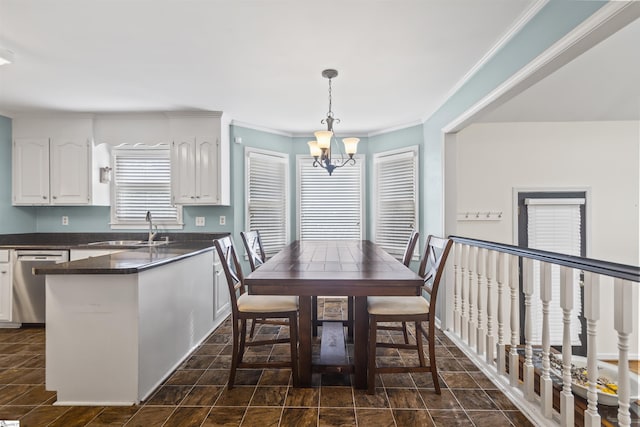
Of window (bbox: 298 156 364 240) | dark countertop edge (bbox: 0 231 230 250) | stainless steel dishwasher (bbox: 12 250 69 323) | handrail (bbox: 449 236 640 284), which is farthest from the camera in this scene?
window (bbox: 298 156 364 240)

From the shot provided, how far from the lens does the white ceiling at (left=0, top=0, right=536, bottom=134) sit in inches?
79.3

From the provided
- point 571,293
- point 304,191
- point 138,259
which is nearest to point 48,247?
point 138,259

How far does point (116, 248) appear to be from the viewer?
141 inches

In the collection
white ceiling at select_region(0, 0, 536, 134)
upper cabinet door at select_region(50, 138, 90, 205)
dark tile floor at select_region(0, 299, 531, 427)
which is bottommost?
dark tile floor at select_region(0, 299, 531, 427)

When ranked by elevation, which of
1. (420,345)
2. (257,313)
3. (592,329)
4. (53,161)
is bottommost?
(420,345)

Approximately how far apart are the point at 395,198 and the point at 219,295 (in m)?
2.64

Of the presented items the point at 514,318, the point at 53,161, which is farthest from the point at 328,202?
the point at 53,161

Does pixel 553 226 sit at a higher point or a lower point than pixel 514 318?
higher

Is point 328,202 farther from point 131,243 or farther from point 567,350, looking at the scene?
point 567,350

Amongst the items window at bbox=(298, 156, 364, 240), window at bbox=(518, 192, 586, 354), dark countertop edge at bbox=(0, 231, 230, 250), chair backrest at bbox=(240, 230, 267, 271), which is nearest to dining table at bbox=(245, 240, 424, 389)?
chair backrest at bbox=(240, 230, 267, 271)

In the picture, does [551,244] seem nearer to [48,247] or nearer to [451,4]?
[451,4]

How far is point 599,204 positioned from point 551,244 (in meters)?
0.81

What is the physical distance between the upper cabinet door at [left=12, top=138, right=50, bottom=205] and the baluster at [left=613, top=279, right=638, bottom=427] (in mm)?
5277

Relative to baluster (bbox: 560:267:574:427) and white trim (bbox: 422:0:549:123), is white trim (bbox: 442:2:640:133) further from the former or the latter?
baluster (bbox: 560:267:574:427)
